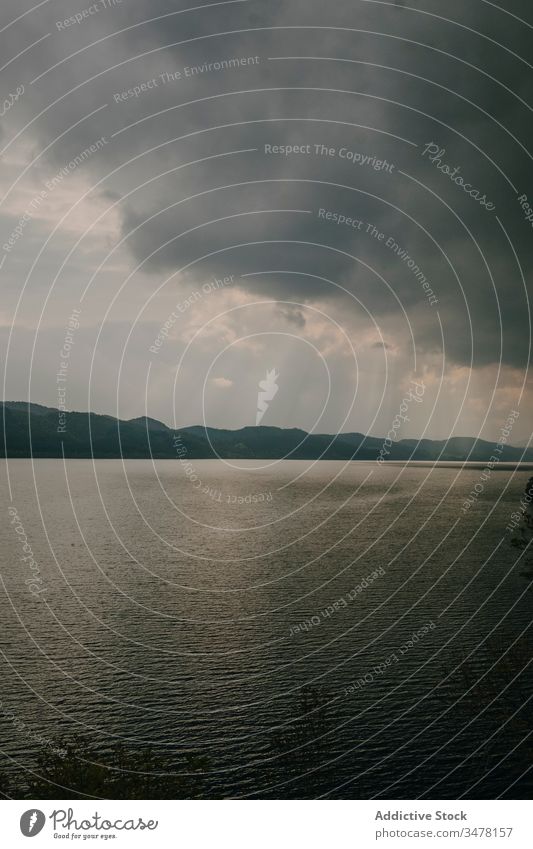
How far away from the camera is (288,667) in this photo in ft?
233

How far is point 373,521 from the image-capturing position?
629ft

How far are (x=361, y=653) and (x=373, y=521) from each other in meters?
119

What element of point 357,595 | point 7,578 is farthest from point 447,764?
point 7,578

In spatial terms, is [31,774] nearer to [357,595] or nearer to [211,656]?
[211,656]

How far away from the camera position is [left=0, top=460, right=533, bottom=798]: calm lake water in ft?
170
